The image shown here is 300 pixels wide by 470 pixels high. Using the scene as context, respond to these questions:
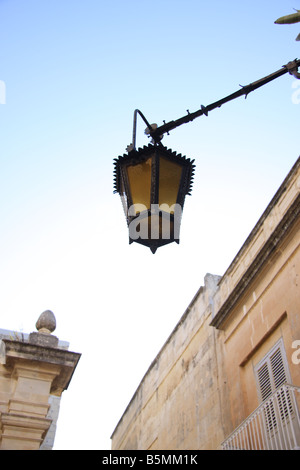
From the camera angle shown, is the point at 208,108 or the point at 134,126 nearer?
the point at 208,108

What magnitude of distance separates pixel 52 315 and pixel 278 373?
450 cm

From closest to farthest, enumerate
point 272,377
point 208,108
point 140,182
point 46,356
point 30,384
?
point 140,182, point 208,108, point 30,384, point 46,356, point 272,377

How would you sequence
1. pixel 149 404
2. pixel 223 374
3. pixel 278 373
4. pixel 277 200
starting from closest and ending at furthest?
pixel 278 373, pixel 277 200, pixel 223 374, pixel 149 404

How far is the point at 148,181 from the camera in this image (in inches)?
128

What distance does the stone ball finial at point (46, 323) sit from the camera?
25.5 ft

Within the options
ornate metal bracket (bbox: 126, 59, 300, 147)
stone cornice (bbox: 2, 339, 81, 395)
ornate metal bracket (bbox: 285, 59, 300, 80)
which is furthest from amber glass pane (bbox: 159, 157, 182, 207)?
stone cornice (bbox: 2, 339, 81, 395)

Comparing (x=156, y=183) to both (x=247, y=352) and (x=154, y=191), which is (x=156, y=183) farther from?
(x=247, y=352)

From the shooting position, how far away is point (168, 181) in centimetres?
332

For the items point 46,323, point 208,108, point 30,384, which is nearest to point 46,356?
point 30,384

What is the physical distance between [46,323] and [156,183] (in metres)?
5.27
